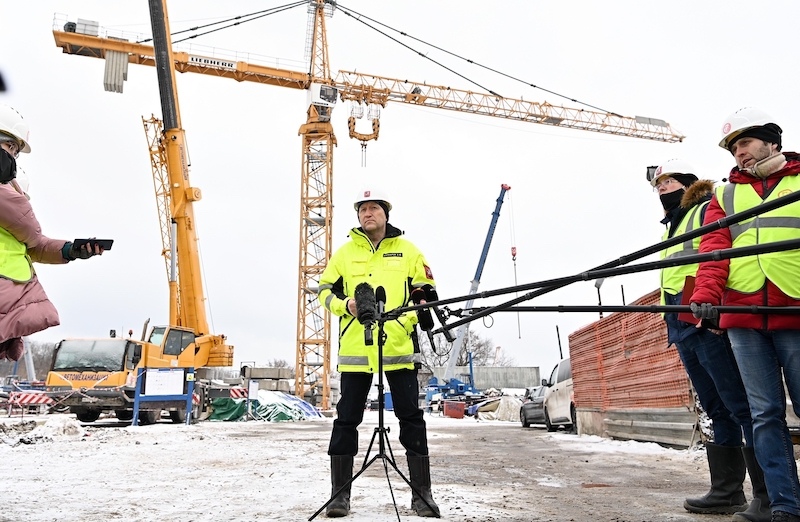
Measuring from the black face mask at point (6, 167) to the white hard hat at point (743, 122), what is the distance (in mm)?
3416

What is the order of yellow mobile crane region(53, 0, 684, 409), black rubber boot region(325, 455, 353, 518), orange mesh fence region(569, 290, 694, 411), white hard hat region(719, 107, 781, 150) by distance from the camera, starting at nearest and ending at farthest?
1. white hard hat region(719, 107, 781, 150)
2. black rubber boot region(325, 455, 353, 518)
3. orange mesh fence region(569, 290, 694, 411)
4. yellow mobile crane region(53, 0, 684, 409)

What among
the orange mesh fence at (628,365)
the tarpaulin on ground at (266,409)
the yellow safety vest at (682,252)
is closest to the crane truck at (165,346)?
the tarpaulin on ground at (266,409)

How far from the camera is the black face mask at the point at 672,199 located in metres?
3.98

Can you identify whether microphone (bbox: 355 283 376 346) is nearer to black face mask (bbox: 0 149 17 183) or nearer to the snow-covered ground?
the snow-covered ground

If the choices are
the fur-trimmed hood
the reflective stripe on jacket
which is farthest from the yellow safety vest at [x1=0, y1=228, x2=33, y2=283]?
the fur-trimmed hood

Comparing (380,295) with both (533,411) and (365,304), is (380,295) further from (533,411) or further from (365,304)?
(533,411)

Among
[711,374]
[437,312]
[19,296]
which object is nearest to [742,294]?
[711,374]

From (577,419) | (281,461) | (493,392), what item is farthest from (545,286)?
(493,392)

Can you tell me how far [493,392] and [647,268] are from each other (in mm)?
32564

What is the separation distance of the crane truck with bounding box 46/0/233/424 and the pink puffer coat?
1136 cm

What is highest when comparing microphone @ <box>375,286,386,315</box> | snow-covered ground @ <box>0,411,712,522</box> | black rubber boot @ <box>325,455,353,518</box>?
microphone @ <box>375,286,386,315</box>

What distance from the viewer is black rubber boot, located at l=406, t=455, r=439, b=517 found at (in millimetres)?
3205

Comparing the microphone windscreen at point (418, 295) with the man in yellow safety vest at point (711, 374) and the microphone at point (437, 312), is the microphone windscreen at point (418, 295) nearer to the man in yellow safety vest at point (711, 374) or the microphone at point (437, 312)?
the microphone at point (437, 312)

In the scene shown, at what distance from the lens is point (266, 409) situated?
18.0 meters
